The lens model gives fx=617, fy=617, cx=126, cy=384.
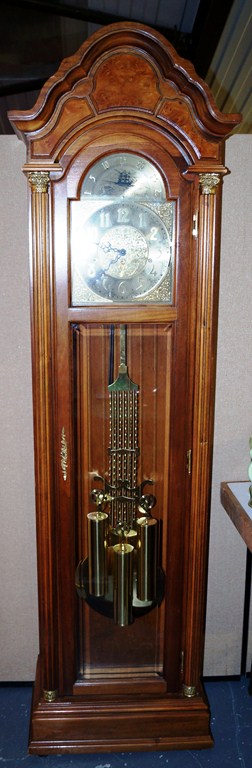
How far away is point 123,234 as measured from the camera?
4.28 feet

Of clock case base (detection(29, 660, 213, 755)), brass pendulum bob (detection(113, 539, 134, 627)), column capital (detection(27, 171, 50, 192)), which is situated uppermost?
column capital (detection(27, 171, 50, 192))

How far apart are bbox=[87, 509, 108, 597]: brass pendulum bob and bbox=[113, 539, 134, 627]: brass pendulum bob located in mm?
30

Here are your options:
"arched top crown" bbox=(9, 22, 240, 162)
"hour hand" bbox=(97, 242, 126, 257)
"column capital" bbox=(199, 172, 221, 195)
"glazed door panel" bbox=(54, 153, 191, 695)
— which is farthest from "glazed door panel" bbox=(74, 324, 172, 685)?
→ "arched top crown" bbox=(9, 22, 240, 162)

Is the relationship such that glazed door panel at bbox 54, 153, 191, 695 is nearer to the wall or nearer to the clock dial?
the clock dial

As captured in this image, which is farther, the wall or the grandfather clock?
the wall

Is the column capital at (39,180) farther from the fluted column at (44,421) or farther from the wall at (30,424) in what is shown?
the wall at (30,424)

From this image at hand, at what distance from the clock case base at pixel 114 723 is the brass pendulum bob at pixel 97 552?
0.97 ft

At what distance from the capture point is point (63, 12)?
1753mm

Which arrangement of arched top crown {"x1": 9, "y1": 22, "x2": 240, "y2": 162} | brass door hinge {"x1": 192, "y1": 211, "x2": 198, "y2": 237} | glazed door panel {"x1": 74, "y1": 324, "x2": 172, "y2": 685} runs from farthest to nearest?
glazed door panel {"x1": 74, "y1": 324, "x2": 172, "y2": 685}, brass door hinge {"x1": 192, "y1": 211, "x2": 198, "y2": 237}, arched top crown {"x1": 9, "y1": 22, "x2": 240, "y2": 162}

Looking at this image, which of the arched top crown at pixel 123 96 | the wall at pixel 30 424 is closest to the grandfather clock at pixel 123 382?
the arched top crown at pixel 123 96

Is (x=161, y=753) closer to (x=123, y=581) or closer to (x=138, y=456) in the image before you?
(x=123, y=581)

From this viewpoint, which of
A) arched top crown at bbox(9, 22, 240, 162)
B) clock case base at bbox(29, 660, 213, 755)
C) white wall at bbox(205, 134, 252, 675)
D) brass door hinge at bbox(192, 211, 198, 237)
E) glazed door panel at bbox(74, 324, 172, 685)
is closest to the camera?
arched top crown at bbox(9, 22, 240, 162)

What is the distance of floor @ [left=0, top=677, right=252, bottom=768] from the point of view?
59.7 inches

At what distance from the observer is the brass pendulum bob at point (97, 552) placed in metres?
1.46
